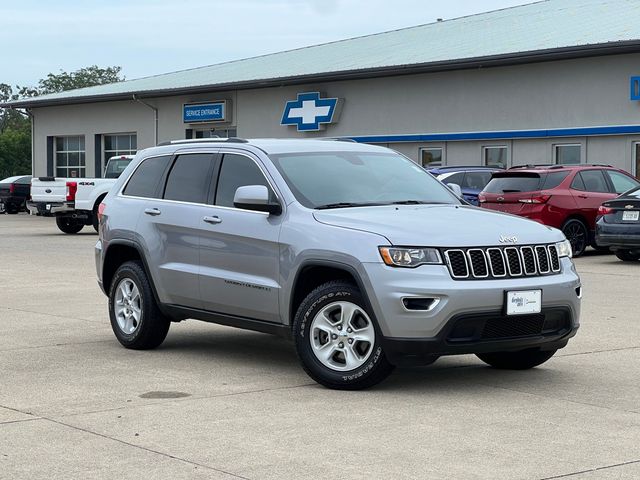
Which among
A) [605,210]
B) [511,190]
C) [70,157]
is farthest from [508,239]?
[70,157]

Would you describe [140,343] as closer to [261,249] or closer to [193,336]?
[193,336]

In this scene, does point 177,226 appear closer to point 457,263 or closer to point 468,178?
point 457,263

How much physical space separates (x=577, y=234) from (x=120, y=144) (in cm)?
2894

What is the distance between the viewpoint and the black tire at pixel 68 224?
31062 mm

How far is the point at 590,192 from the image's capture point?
23047 millimetres

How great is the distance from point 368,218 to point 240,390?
1.45 m

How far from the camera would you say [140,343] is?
9953mm

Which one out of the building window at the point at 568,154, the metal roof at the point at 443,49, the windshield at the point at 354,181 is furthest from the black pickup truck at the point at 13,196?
the windshield at the point at 354,181

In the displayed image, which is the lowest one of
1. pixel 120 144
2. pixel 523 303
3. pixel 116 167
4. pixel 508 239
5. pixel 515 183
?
pixel 523 303

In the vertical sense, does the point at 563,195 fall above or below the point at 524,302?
above

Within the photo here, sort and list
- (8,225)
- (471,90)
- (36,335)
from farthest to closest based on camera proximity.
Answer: (8,225), (471,90), (36,335)

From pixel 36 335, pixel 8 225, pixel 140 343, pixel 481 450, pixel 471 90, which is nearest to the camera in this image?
pixel 481 450

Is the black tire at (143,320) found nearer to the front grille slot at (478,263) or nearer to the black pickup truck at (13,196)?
the front grille slot at (478,263)

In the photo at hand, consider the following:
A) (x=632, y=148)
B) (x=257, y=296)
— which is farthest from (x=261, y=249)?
(x=632, y=148)
